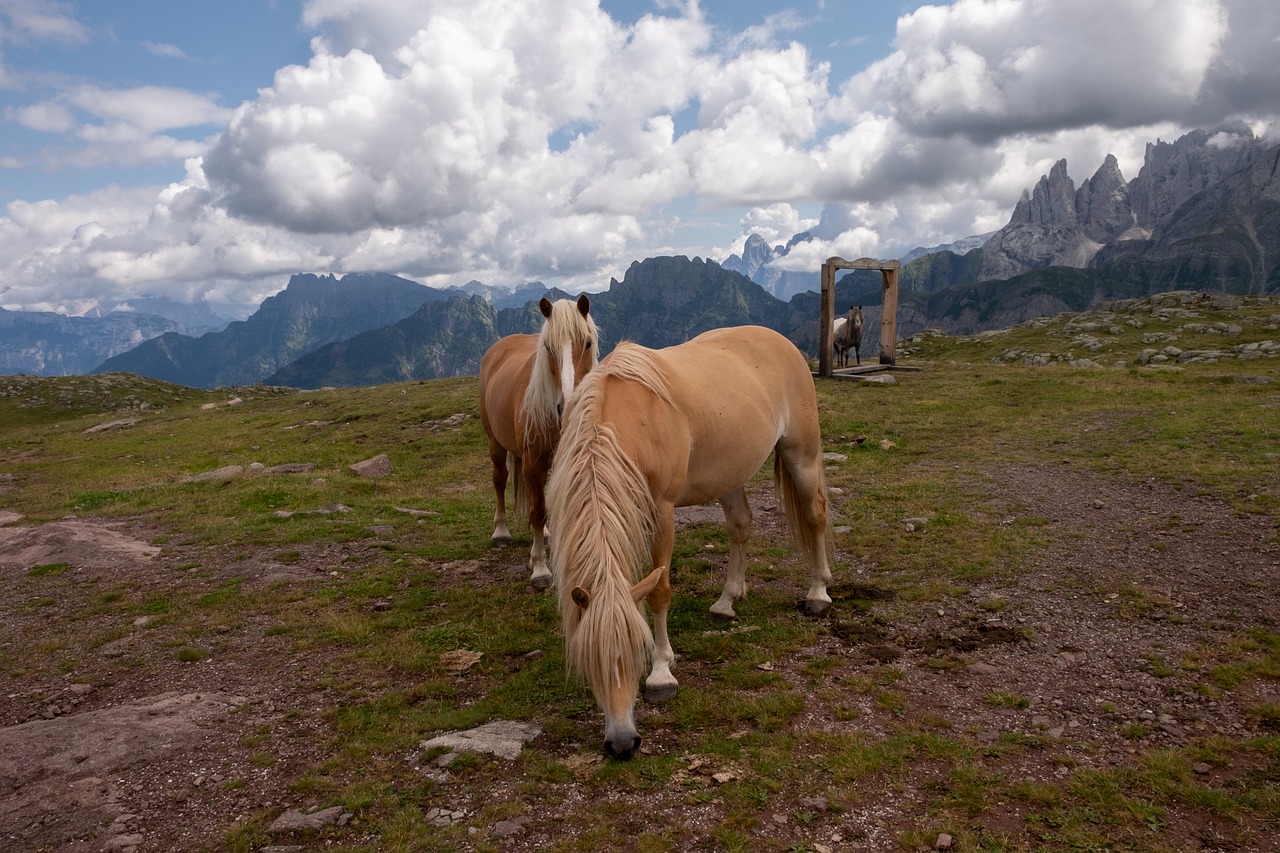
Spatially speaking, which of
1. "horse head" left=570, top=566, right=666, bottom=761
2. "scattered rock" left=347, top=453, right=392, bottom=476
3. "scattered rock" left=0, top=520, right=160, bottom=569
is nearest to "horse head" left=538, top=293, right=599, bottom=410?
"horse head" left=570, top=566, right=666, bottom=761

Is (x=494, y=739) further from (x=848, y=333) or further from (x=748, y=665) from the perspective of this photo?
(x=848, y=333)

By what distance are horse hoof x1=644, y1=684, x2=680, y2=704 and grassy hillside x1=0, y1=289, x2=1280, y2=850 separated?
169 millimetres

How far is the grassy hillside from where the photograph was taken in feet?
14.2

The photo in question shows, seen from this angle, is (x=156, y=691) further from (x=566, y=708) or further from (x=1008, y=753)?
(x=1008, y=753)

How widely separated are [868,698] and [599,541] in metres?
2.88

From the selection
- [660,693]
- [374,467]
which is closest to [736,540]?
[660,693]

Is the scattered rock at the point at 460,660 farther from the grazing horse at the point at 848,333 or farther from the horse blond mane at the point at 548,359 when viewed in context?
the grazing horse at the point at 848,333

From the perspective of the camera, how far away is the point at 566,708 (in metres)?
5.85

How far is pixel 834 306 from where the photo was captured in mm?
25609

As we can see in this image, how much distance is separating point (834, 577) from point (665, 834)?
520cm

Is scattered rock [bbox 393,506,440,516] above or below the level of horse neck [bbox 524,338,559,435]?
below

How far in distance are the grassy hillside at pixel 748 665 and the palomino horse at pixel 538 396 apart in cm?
130

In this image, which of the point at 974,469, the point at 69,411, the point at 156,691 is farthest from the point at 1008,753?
the point at 69,411

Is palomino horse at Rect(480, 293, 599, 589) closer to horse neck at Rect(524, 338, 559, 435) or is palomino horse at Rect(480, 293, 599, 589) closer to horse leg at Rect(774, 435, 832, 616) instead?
horse neck at Rect(524, 338, 559, 435)
